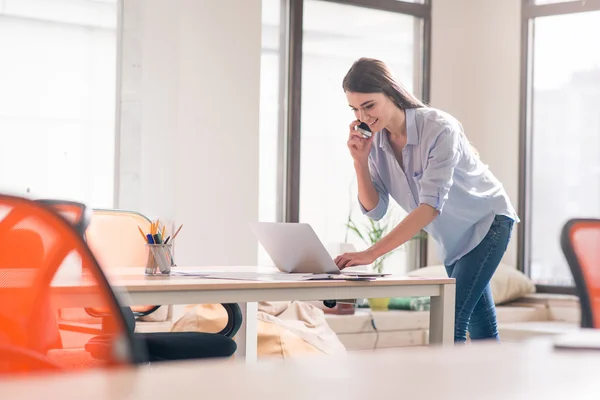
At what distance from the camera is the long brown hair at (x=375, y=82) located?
251 cm

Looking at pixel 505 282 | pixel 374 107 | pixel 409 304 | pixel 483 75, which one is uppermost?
pixel 483 75

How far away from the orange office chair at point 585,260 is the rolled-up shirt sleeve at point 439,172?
0.49m

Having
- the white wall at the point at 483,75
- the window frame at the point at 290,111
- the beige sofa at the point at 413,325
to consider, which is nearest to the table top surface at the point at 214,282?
the beige sofa at the point at 413,325

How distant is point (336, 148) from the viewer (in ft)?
18.0

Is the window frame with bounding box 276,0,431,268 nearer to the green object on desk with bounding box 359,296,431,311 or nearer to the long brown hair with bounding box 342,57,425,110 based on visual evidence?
the green object on desk with bounding box 359,296,431,311

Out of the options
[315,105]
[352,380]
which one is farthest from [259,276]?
[315,105]

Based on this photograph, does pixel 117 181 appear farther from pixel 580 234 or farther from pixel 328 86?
pixel 580 234

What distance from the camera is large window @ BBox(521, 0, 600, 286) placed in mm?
5613

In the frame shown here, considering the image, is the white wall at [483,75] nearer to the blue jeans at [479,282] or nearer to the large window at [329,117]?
the large window at [329,117]

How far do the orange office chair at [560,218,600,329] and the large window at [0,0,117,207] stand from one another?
3.01m

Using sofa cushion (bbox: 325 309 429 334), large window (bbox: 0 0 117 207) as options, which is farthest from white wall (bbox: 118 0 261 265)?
sofa cushion (bbox: 325 309 429 334)

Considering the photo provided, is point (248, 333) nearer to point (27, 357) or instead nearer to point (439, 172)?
point (439, 172)

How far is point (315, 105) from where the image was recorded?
17.7 feet

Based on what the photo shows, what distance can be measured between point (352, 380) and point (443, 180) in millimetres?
Answer: 1953
